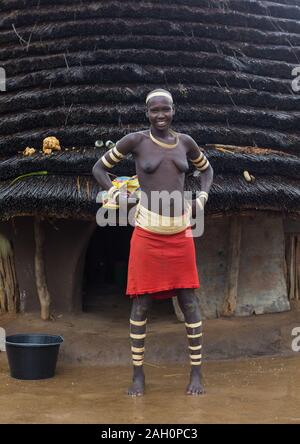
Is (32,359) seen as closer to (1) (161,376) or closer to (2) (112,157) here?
(1) (161,376)

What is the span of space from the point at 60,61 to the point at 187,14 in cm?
145

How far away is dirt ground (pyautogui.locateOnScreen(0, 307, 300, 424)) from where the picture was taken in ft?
12.5

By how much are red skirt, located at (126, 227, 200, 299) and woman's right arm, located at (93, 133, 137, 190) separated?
42 centimetres

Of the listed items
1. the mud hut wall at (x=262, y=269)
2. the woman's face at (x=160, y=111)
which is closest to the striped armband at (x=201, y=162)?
the woman's face at (x=160, y=111)

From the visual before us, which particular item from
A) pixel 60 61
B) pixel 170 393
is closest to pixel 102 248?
pixel 60 61

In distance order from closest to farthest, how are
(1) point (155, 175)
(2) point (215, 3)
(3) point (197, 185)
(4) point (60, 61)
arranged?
(1) point (155, 175), (3) point (197, 185), (4) point (60, 61), (2) point (215, 3)

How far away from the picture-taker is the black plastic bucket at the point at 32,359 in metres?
4.79

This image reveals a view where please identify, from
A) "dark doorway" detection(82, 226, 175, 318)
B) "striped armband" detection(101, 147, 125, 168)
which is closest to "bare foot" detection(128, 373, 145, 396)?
"striped armband" detection(101, 147, 125, 168)

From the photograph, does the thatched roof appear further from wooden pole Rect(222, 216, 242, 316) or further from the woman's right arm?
the woman's right arm

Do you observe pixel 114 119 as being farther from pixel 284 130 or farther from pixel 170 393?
pixel 170 393

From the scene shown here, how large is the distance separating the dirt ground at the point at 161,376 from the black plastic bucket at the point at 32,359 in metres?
0.09

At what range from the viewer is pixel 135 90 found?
580 centimetres

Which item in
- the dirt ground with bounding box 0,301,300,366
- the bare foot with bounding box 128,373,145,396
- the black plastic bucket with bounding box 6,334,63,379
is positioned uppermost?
the bare foot with bounding box 128,373,145,396

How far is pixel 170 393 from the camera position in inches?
169
